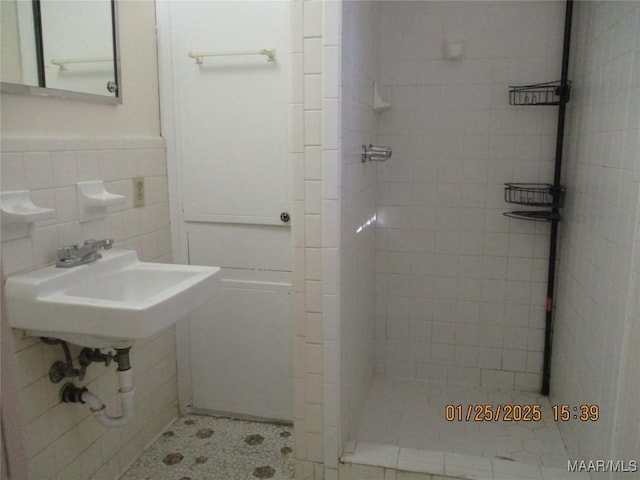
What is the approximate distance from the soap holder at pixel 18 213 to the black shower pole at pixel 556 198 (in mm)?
1960

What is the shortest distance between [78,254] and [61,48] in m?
0.66

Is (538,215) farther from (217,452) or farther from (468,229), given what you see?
(217,452)

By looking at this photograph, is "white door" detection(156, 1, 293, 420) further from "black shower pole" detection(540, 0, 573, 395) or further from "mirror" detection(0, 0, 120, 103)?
"black shower pole" detection(540, 0, 573, 395)

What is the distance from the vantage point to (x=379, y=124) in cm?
253

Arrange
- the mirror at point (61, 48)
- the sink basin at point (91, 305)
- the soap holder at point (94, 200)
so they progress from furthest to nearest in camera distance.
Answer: the soap holder at point (94, 200)
the mirror at point (61, 48)
the sink basin at point (91, 305)

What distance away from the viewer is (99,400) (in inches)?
67.3

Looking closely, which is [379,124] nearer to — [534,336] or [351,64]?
[351,64]

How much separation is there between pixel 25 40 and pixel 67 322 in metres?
0.83

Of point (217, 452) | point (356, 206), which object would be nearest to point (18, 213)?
point (356, 206)

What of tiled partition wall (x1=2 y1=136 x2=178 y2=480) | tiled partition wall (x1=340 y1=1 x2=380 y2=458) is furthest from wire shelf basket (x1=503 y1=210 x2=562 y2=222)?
tiled partition wall (x1=2 y1=136 x2=178 y2=480)

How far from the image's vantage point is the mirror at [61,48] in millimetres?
1486

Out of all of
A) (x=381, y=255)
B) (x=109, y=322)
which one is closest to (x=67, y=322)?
(x=109, y=322)

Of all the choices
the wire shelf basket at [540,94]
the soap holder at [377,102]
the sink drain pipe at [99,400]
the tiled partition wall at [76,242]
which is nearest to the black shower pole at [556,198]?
the wire shelf basket at [540,94]
